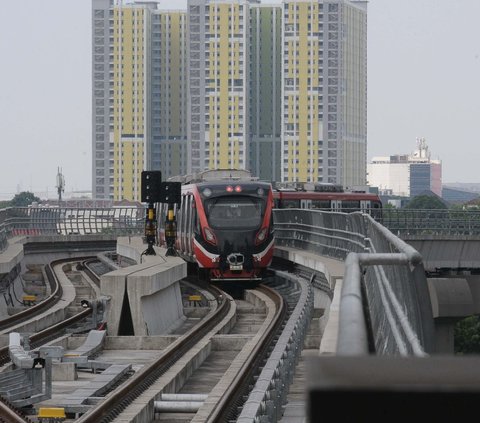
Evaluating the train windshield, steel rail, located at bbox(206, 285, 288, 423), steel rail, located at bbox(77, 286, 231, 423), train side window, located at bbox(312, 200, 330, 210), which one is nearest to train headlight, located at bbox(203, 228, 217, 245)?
the train windshield

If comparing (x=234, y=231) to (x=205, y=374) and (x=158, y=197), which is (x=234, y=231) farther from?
(x=205, y=374)

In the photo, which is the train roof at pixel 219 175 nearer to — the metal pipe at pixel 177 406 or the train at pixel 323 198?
the train at pixel 323 198

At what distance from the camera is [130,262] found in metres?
41.4

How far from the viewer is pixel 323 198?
50.9 metres

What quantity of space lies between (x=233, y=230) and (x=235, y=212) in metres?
0.50

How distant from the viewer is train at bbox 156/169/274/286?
107ft

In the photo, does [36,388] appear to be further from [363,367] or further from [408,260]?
[363,367]

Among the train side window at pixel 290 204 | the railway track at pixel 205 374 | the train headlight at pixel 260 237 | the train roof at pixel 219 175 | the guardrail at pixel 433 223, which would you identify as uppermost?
the train roof at pixel 219 175

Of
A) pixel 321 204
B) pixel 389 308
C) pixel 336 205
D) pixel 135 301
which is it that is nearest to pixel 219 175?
pixel 321 204

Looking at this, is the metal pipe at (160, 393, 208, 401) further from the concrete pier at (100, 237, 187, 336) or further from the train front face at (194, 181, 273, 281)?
the train front face at (194, 181, 273, 281)

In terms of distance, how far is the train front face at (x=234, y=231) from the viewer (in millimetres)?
32500

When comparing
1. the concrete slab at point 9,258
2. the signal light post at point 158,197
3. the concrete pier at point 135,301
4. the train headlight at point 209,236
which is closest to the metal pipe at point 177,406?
the concrete pier at point 135,301

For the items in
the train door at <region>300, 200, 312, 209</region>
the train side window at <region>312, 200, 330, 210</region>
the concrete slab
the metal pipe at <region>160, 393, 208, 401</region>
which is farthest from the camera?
the train side window at <region>312, 200, 330, 210</region>

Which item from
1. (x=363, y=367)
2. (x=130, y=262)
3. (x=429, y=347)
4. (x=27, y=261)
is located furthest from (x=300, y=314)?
(x=27, y=261)
